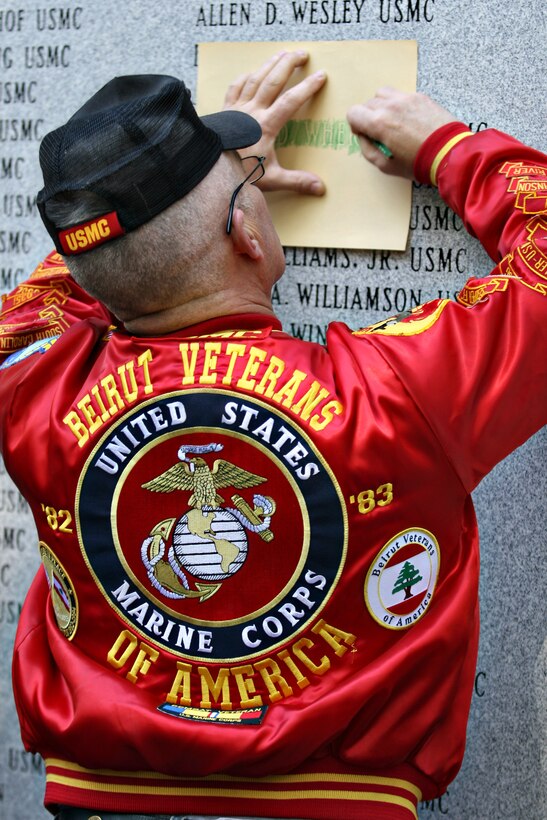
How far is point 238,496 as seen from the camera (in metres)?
1.47

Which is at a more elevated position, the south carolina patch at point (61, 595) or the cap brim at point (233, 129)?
the cap brim at point (233, 129)

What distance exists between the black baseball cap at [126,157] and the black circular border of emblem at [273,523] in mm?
277

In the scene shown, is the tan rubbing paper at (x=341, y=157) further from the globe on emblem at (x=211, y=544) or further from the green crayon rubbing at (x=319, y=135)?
the globe on emblem at (x=211, y=544)

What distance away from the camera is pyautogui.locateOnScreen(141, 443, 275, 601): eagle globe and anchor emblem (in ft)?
4.81

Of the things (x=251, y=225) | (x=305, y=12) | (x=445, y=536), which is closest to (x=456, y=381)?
(x=445, y=536)

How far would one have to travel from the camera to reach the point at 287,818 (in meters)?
1.53

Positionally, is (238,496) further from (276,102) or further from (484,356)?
(276,102)

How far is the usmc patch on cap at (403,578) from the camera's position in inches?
57.9

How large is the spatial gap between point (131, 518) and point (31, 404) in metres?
0.28

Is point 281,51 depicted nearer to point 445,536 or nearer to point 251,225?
point 251,225

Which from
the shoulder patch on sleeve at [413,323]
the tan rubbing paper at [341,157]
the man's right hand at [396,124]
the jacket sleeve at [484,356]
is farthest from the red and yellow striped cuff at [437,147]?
the shoulder patch on sleeve at [413,323]

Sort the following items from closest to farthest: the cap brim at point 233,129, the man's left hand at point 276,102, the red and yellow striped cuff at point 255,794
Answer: the red and yellow striped cuff at point 255,794
the cap brim at point 233,129
the man's left hand at point 276,102

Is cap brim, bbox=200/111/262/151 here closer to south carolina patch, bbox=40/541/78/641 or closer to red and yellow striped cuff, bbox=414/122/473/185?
red and yellow striped cuff, bbox=414/122/473/185

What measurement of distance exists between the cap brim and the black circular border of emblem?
45cm
